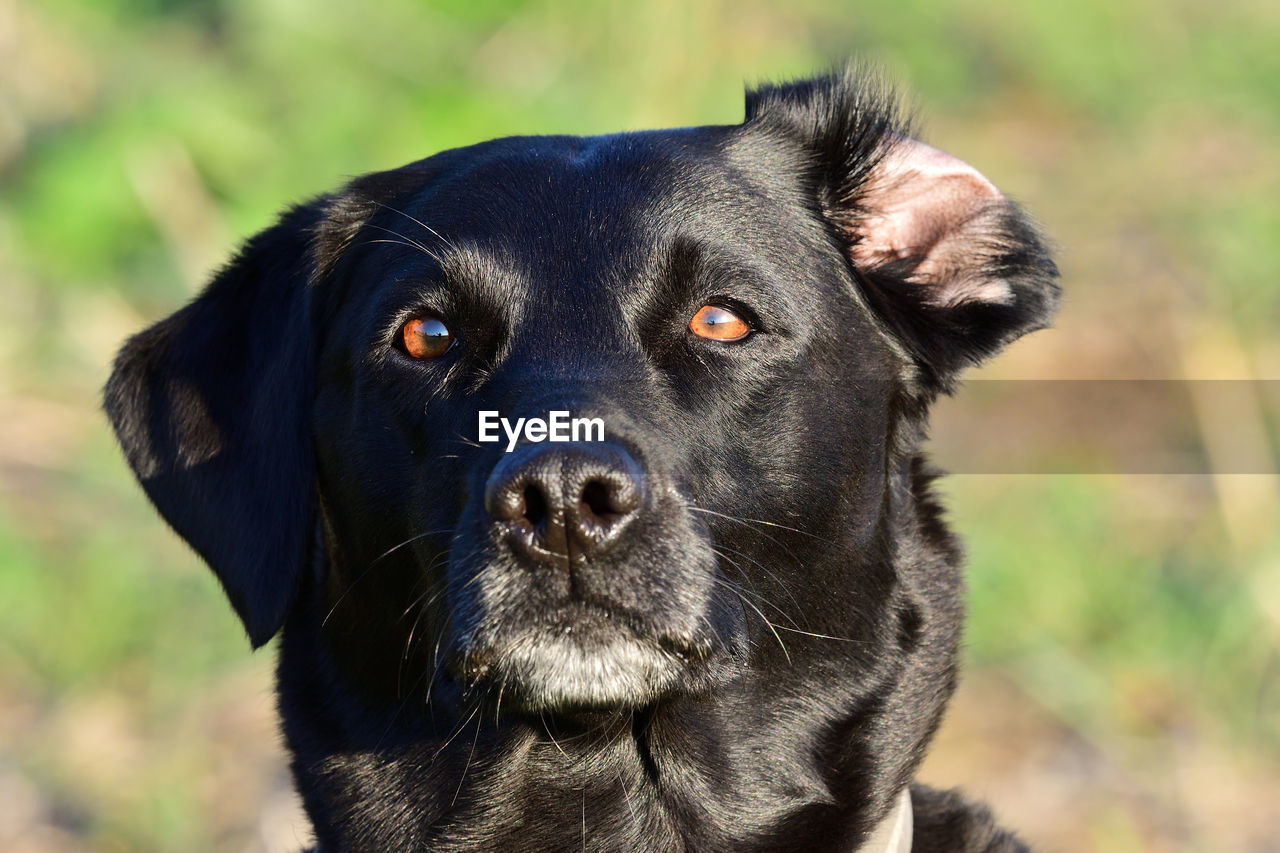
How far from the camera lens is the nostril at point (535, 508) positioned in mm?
2266

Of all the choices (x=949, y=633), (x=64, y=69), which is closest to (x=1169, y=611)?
(x=949, y=633)

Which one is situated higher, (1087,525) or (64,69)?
(64,69)

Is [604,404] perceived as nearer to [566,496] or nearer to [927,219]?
[566,496]

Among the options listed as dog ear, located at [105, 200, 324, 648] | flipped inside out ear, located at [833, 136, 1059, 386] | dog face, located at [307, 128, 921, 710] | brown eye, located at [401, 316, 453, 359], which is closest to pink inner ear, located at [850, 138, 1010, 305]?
flipped inside out ear, located at [833, 136, 1059, 386]

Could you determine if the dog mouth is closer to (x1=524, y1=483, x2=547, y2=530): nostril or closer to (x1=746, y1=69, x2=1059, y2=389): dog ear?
(x1=524, y1=483, x2=547, y2=530): nostril

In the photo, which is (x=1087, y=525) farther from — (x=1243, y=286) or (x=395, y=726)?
(x=395, y=726)

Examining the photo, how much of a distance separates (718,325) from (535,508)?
0.62 m

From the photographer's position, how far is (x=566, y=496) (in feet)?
7.33

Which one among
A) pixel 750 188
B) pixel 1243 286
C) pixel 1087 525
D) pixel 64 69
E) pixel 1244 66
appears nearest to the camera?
pixel 750 188

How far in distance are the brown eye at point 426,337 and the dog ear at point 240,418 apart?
1.16 feet

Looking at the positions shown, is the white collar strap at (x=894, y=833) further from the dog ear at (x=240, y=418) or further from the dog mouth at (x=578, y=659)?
the dog ear at (x=240, y=418)

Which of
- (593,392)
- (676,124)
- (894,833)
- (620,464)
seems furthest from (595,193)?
(676,124)

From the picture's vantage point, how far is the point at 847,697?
2.89 metres

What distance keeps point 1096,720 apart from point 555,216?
335cm
